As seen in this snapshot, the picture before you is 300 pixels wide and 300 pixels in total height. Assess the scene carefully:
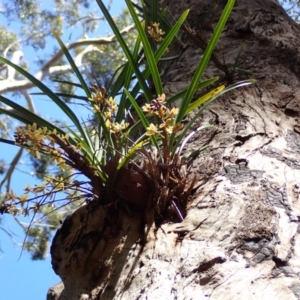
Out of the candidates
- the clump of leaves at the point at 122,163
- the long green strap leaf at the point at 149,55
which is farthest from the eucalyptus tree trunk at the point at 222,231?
the long green strap leaf at the point at 149,55

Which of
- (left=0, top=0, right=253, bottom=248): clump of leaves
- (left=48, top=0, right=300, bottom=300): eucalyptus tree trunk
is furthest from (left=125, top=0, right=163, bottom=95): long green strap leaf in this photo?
(left=48, top=0, right=300, bottom=300): eucalyptus tree trunk

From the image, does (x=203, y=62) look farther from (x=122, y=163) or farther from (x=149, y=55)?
(x=122, y=163)

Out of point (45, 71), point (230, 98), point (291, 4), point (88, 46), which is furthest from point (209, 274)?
point (88, 46)

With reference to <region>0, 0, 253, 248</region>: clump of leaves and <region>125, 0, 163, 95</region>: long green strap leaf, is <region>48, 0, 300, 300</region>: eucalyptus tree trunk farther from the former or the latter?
<region>125, 0, 163, 95</region>: long green strap leaf

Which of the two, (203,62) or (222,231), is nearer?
(222,231)

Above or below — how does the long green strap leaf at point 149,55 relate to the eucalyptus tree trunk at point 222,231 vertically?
above

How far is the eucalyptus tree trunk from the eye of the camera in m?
0.75

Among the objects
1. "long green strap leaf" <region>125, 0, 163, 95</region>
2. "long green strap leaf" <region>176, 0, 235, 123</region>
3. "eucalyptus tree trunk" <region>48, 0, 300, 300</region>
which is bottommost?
"eucalyptus tree trunk" <region>48, 0, 300, 300</region>

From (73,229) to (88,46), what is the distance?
7077 mm

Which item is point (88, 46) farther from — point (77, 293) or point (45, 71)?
point (77, 293)

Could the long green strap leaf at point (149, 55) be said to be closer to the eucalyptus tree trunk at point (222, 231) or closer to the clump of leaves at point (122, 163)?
the clump of leaves at point (122, 163)

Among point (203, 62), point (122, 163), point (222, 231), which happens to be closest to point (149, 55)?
point (203, 62)

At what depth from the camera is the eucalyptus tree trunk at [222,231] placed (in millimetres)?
745

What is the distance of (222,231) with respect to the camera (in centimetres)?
83
